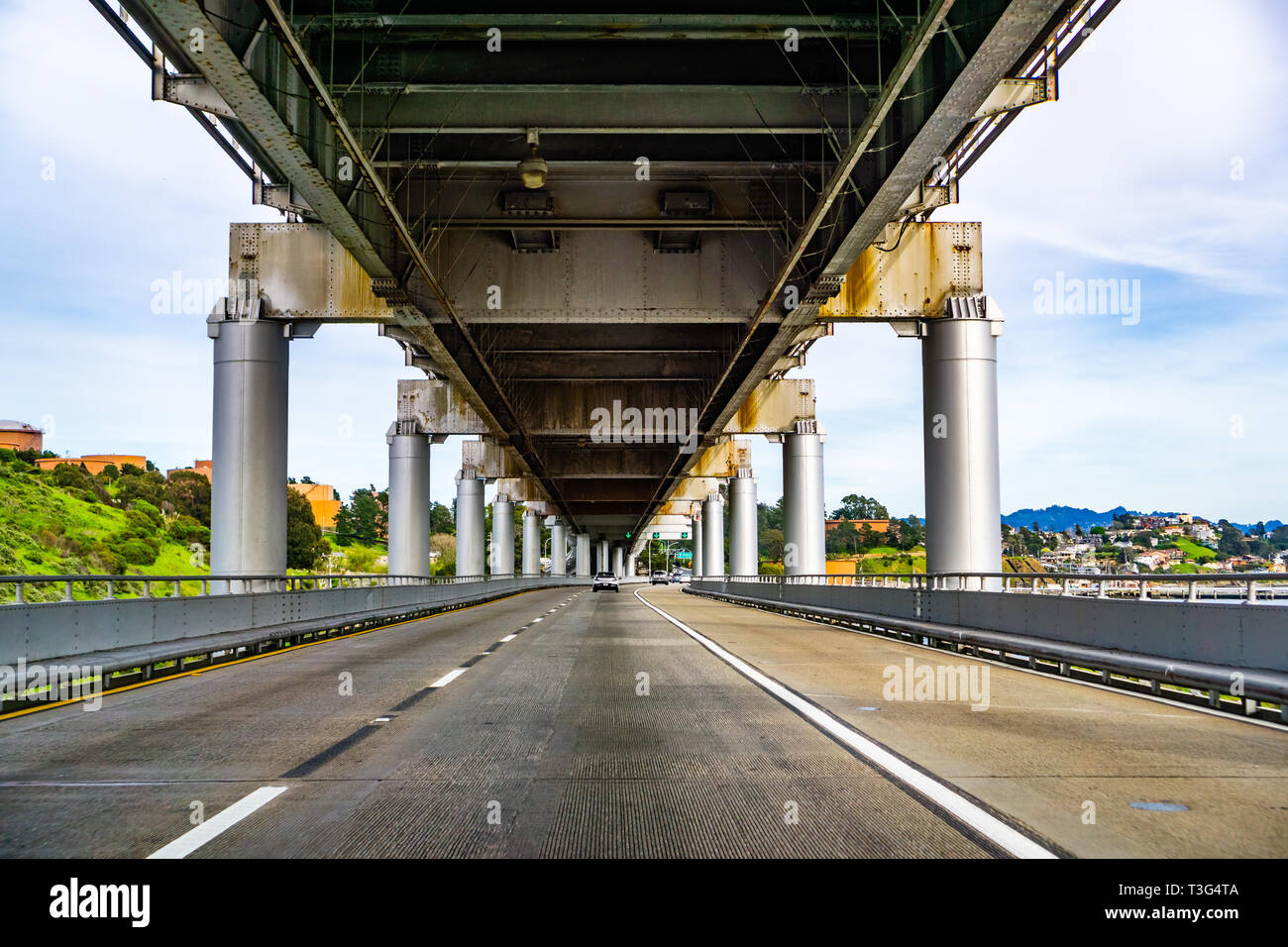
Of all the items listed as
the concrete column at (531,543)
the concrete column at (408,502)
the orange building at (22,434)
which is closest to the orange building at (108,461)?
the orange building at (22,434)

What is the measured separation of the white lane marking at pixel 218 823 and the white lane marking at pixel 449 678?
6.42m

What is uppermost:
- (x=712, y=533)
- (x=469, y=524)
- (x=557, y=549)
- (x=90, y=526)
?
(x=90, y=526)

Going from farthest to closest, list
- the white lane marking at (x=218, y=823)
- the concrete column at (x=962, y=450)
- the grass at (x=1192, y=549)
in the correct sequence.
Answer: the grass at (x=1192, y=549), the concrete column at (x=962, y=450), the white lane marking at (x=218, y=823)

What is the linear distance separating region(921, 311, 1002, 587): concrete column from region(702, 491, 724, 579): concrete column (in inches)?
2340

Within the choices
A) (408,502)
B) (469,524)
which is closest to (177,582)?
(408,502)

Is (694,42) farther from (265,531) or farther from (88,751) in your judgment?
(265,531)

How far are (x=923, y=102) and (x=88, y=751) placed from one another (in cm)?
1227

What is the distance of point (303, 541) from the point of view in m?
113

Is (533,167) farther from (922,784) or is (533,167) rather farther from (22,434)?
(22,434)

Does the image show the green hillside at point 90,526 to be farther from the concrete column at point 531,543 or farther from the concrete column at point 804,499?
the concrete column at point 804,499

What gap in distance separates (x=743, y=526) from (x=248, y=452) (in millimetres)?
43500

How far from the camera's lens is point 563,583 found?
4264 inches

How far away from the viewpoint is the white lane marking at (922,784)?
5629mm
